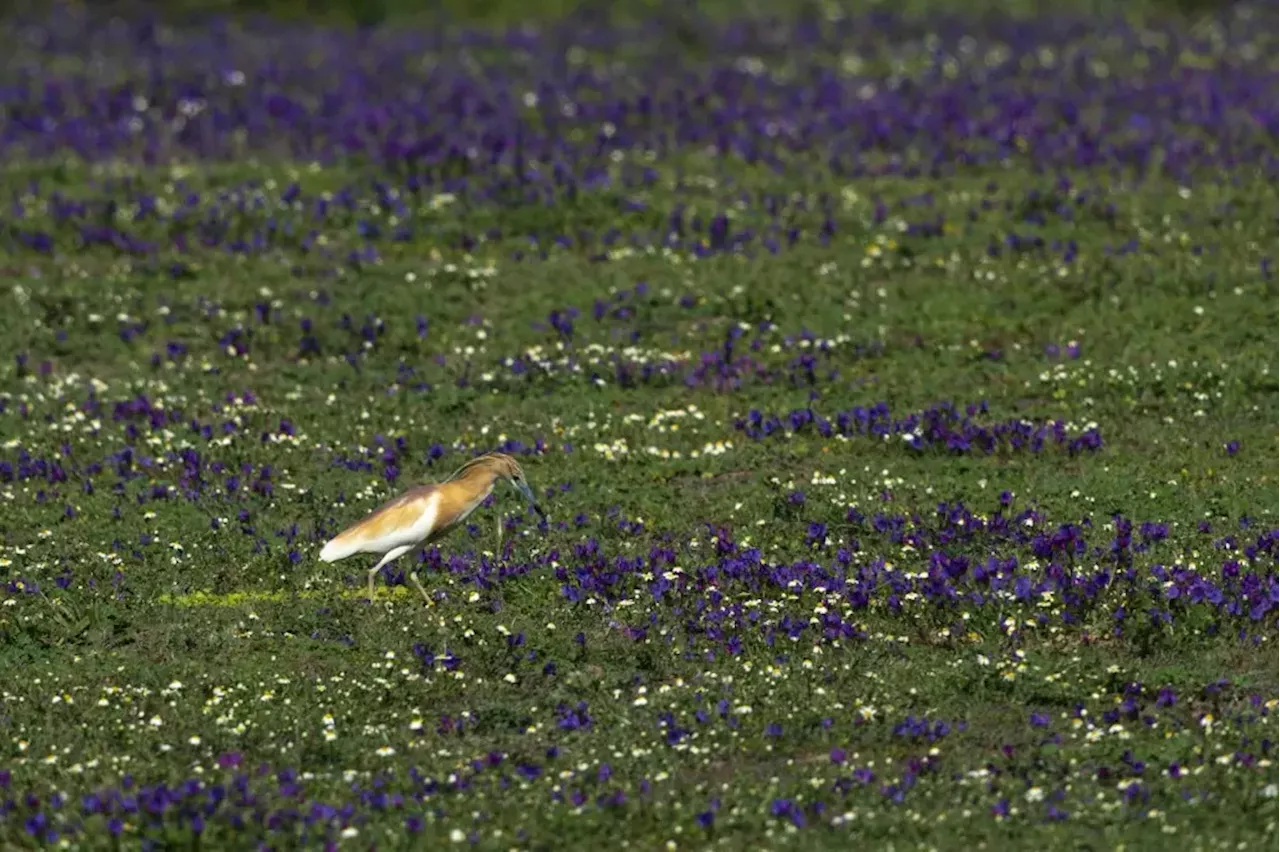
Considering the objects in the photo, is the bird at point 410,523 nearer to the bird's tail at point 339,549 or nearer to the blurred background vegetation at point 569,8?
the bird's tail at point 339,549

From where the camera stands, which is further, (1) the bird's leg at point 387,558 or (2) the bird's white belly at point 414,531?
(1) the bird's leg at point 387,558

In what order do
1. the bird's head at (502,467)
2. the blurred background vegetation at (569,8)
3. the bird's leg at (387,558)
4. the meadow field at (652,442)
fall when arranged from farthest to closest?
the blurred background vegetation at (569,8) → the bird's head at (502,467) → the bird's leg at (387,558) → the meadow field at (652,442)

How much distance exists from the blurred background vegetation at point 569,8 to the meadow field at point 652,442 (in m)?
5.51

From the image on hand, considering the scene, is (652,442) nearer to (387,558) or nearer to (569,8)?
(387,558)

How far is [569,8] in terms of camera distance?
4603cm

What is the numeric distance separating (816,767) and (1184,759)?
2.20 meters

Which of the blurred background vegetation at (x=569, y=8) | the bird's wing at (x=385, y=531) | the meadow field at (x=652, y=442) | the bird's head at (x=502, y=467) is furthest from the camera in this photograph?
the blurred background vegetation at (x=569, y=8)

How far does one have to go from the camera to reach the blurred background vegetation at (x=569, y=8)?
1731 inches

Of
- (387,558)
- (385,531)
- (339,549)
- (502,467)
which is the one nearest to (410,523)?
(385,531)

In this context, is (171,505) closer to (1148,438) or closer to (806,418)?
(806,418)

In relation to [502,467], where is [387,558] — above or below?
below

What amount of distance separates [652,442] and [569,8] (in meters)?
26.8

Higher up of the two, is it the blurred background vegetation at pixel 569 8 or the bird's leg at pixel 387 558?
the bird's leg at pixel 387 558

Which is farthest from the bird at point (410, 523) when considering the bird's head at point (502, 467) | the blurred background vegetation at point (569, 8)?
the blurred background vegetation at point (569, 8)
